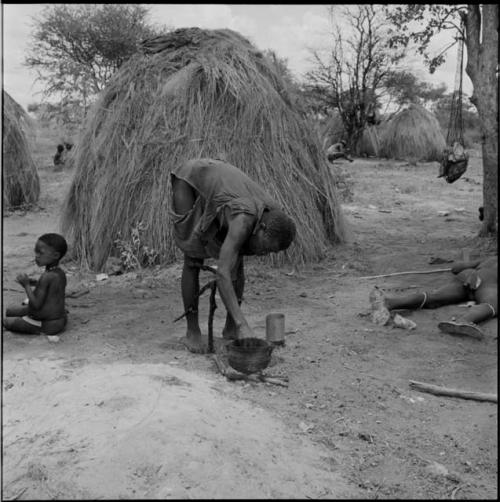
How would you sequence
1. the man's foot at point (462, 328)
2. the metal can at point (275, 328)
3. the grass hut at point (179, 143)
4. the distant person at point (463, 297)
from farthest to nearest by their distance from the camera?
1. the grass hut at point (179, 143)
2. the distant person at point (463, 297)
3. the man's foot at point (462, 328)
4. the metal can at point (275, 328)

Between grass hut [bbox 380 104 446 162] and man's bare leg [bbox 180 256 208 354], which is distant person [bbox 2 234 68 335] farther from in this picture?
grass hut [bbox 380 104 446 162]

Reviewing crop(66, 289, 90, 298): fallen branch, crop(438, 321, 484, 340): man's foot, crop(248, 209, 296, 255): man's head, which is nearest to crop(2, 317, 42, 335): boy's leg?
crop(66, 289, 90, 298): fallen branch

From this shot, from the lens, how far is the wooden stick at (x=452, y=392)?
3332mm

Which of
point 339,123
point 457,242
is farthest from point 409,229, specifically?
point 339,123

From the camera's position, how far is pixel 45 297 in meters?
4.23

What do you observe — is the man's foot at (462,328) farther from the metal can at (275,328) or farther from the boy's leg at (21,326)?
the boy's leg at (21,326)

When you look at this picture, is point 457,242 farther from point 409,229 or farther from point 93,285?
point 93,285

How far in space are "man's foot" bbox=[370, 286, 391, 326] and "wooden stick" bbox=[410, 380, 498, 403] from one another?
104 centimetres

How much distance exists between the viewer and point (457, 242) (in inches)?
286

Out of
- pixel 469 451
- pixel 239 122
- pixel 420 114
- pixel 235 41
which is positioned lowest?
pixel 469 451

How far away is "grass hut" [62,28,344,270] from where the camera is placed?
6.30 metres

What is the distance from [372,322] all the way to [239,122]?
280cm

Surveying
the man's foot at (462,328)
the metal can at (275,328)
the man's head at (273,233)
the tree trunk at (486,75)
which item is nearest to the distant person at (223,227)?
the man's head at (273,233)

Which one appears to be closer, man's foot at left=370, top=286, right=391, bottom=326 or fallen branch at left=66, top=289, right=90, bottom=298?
man's foot at left=370, top=286, right=391, bottom=326
